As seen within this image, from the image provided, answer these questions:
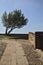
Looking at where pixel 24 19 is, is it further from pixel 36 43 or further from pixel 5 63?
pixel 5 63

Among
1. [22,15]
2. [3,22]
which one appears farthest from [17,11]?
[3,22]

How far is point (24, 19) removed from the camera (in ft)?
143

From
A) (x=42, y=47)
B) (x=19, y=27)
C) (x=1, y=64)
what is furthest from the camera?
(x=19, y=27)

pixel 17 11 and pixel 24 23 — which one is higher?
pixel 17 11

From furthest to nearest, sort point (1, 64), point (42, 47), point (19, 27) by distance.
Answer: point (19, 27) → point (42, 47) → point (1, 64)

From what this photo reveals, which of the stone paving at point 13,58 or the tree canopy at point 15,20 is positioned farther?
the tree canopy at point 15,20

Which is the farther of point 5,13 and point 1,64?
point 5,13

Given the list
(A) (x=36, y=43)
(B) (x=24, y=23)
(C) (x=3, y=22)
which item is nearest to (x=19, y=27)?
(B) (x=24, y=23)

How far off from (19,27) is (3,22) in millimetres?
4328

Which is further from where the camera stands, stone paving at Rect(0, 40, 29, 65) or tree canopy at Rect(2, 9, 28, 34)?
tree canopy at Rect(2, 9, 28, 34)

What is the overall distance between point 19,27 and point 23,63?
35358 millimetres

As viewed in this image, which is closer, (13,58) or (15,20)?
(13,58)

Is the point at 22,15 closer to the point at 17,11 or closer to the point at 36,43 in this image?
the point at 17,11

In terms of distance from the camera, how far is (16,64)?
8039mm
